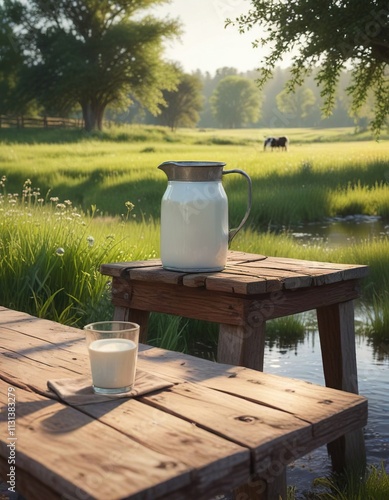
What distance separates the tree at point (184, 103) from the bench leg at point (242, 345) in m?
50.2

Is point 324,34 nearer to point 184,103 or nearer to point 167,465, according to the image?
point 167,465

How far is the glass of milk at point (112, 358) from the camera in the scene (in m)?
1.49

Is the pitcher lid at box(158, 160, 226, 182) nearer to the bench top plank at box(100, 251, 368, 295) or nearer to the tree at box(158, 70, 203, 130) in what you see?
the bench top plank at box(100, 251, 368, 295)

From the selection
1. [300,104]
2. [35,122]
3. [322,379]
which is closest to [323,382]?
[322,379]

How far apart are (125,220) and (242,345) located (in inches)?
155

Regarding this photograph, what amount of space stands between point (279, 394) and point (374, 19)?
8.12 metres

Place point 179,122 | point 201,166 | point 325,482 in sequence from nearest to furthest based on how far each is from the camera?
1. point 201,166
2. point 325,482
3. point 179,122

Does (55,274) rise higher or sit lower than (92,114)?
lower

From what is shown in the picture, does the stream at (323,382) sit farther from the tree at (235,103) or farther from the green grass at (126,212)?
the tree at (235,103)

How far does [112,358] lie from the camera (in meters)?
1.48

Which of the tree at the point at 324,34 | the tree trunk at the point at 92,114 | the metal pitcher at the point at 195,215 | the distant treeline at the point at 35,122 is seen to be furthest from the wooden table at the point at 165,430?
the distant treeline at the point at 35,122

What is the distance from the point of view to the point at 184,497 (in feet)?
3.70

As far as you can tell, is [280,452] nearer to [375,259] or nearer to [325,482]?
[325,482]

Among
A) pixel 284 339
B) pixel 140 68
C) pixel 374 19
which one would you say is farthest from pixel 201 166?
pixel 140 68
